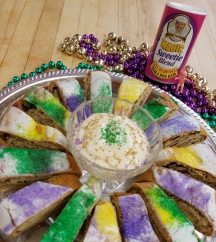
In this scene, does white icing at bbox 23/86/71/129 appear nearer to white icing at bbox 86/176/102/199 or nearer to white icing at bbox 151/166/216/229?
white icing at bbox 86/176/102/199

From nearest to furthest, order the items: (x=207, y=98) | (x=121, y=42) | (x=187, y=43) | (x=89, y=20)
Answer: (x=187, y=43) < (x=207, y=98) < (x=121, y=42) < (x=89, y=20)

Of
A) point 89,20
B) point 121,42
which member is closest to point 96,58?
point 121,42

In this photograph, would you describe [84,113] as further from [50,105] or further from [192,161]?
[192,161]

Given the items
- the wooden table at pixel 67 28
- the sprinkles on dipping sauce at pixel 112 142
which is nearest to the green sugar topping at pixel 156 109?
the sprinkles on dipping sauce at pixel 112 142

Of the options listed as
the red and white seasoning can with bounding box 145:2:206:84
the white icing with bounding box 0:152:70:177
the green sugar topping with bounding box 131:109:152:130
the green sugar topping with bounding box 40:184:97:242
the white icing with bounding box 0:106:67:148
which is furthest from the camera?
the red and white seasoning can with bounding box 145:2:206:84

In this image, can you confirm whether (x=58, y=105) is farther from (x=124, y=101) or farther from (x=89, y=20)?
(x=89, y=20)

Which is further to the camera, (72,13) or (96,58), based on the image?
(72,13)

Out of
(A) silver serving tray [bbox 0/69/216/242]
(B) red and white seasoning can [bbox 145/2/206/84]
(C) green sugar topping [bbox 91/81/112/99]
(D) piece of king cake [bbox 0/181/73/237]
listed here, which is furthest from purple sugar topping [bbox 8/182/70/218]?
(B) red and white seasoning can [bbox 145/2/206/84]
